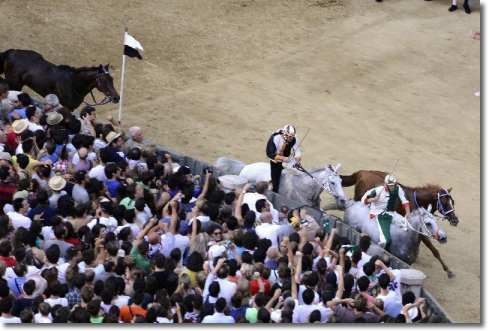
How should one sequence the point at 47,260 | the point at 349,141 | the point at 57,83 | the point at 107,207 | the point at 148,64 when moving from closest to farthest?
the point at 47,260, the point at 107,207, the point at 57,83, the point at 349,141, the point at 148,64

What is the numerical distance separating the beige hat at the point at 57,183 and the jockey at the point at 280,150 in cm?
453

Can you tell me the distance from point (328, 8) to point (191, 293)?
18.1 meters

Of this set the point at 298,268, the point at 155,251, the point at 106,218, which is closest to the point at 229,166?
the point at 106,218

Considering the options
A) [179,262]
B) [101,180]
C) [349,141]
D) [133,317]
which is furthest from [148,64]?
[133,317]

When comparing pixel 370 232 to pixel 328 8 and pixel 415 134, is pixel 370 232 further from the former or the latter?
pixel 328 8

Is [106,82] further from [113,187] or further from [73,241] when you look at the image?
[73,241]

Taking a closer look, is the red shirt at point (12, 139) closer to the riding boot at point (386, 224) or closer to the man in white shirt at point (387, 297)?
the riding boot at point (386, 224)

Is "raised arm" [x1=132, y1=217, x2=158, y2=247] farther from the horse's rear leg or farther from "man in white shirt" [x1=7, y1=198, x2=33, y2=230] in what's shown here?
the horse's rear leg

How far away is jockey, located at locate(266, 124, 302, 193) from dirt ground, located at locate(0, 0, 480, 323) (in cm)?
332

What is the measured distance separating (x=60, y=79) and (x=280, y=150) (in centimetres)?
535

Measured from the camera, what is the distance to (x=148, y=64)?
2580 centimetres

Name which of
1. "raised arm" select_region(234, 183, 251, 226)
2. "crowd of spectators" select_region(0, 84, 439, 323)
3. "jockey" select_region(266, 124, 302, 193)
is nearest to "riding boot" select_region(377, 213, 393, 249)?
"crowd of spectators" select_region(0, 84, 439, 323)

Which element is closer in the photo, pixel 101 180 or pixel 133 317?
pixel 133 317

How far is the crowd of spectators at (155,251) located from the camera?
41.0ft
